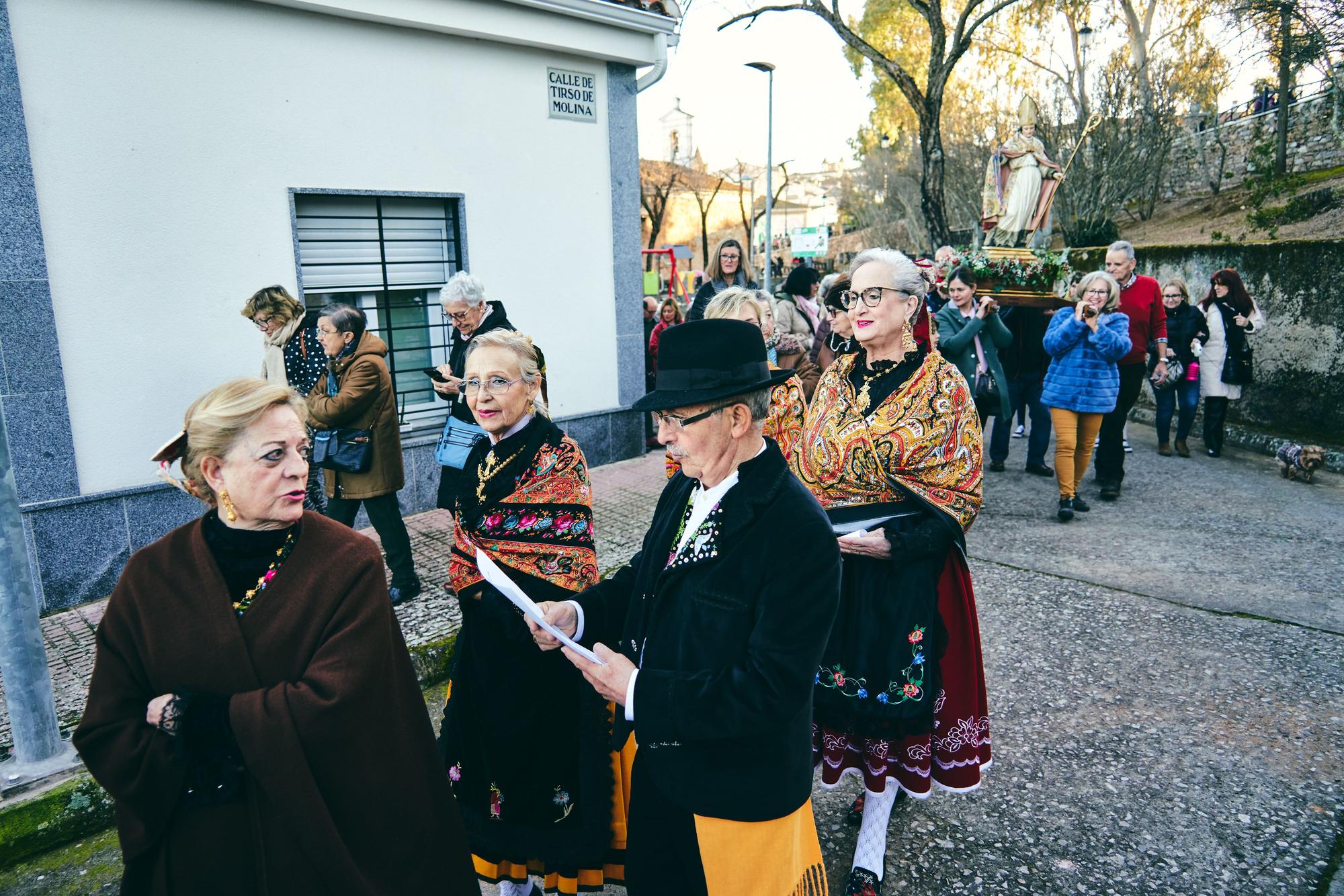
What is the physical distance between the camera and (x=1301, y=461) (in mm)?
7855

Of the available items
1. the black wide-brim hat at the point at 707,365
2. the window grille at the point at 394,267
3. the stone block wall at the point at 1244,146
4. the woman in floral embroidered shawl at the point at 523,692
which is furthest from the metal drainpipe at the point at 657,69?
the stone block wall at the point at 1244,146

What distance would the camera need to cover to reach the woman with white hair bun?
3.96 m

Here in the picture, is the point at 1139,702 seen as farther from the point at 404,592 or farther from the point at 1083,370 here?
the point at 404,592

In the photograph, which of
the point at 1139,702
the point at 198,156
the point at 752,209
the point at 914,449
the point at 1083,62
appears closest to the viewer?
the point at 914,449

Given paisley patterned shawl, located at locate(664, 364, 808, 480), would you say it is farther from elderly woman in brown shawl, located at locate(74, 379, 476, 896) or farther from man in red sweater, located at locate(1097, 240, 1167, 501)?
man in red sweater, located at locate(1097, 240, 1167, 501)

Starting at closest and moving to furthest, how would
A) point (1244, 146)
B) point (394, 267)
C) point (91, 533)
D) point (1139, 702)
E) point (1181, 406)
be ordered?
point (1139, 702) → point (91, 533) → point (394, 267) → point (1181, 406) → point (1244, 146)

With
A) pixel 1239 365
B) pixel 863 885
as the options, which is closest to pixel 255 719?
pixel 863 885

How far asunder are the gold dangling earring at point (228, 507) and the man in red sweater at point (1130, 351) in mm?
7121

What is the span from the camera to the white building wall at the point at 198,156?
17.0 feet

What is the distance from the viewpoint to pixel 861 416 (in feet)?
9.42

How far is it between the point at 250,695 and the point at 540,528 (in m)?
1.11

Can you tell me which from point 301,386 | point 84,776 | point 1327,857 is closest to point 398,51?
point 301,386

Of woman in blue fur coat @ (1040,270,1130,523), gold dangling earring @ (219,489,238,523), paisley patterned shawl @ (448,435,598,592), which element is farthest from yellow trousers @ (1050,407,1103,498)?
gold dangling earring @ (219,489,238,523)

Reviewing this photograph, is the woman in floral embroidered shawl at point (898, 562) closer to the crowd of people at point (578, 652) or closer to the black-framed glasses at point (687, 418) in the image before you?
the crowd of people at point (578, 652)
